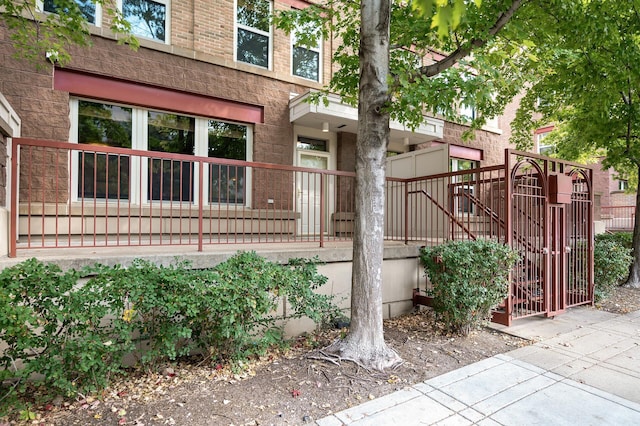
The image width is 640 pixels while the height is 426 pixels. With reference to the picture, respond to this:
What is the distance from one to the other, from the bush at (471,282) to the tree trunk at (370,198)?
4.04 ft

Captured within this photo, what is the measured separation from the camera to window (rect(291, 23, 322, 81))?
8562mm

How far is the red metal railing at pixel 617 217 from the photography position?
16641mm

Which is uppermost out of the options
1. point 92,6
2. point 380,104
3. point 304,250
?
point 92,6

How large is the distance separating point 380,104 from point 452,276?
2.41 m

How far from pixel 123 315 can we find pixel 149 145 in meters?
4.85

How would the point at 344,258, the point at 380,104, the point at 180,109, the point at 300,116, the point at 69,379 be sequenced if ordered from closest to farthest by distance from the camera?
1. the point at 69,379
2. the point at 380,104
3. the point at 344,258
4. the point at 180,109
5. the point at 300,116

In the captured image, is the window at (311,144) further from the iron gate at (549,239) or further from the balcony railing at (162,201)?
the iron gate at (549,239)

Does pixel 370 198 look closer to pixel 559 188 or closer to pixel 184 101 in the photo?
pixel 559 188

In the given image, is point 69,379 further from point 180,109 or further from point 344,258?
point 180,109

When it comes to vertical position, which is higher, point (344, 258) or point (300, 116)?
point (300, 116)

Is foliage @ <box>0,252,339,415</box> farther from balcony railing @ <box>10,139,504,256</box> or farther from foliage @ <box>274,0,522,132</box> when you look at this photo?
foliage @ <box>274,0,522,132</box>

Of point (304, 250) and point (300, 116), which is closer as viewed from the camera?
point (304, 250)

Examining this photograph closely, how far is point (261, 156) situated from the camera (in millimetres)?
7922

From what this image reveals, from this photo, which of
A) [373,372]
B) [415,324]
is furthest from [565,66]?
[373,372]
